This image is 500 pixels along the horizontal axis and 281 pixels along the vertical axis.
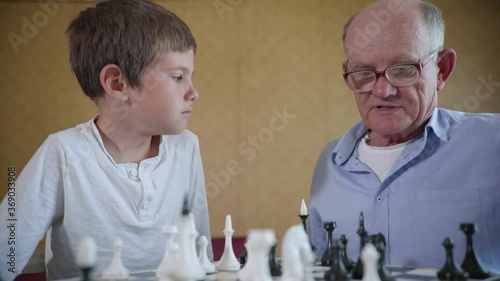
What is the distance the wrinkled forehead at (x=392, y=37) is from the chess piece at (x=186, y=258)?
3.06 feet

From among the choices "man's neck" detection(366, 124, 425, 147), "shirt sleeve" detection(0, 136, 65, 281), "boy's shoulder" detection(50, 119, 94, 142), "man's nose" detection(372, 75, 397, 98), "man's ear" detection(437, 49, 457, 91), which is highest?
"man's ear" detection(437, 49, 457, 91)

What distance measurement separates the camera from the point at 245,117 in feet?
21.7

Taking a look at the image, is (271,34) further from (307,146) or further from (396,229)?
(396,229)

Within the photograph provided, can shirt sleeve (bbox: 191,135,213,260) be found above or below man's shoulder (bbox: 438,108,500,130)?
below

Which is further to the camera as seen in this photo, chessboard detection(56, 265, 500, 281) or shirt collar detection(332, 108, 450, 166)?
shirt collar detection(332, 108, 450, 166)

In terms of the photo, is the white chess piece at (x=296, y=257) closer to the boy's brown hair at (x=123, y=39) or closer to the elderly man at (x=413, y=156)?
the elderly man at (x=413, y=156)

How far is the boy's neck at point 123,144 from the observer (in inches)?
76.0

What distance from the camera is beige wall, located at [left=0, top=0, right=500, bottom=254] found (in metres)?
6.54

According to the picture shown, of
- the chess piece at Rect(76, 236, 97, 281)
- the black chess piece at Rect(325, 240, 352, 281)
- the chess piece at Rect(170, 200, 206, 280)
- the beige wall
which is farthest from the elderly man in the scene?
the beige wall

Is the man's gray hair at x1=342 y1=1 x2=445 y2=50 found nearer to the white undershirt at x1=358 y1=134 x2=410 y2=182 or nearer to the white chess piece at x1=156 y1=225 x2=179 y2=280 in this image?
the white undershirt at x1=358 y1=134 x2=410 y2=182

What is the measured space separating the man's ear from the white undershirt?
0.90 ft

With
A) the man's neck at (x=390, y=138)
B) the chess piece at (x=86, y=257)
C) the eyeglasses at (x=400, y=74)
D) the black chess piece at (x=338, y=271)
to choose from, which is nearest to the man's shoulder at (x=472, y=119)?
the man's neck at (x=390, y=138)

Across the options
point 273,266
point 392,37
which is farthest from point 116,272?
point 392,37

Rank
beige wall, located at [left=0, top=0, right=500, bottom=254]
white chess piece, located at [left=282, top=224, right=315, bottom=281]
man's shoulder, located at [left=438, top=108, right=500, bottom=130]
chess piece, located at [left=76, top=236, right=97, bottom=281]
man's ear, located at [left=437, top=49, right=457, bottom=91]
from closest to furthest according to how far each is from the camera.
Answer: chess piece, located at [left=76, top=236, right=97, bottom=281], white chess piece, located at [left=282, top=224, right=315, bottom=281], man's shoulder, located at [left=438, top=108, right=500, bottom=130], man's ear, located at [left=437, top=49, right=457, bottom=91], beige wall, located at [left=0, top=0, right=500, bottom=254]
